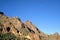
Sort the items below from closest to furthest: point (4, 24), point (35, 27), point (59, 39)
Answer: point (59, 39) → point (4, 24) → point (35, 27)

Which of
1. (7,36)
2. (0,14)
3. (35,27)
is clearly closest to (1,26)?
(7,36)

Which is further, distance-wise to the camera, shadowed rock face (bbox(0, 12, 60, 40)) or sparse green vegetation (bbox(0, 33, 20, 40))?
shadowed rock face (bbox(0, 12, 60, 40))

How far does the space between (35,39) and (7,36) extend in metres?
18.1

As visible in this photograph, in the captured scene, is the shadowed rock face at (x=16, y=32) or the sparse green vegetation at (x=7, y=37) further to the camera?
the shadowed rock face at (x=16, y=32)

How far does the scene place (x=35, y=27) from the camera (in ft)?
424

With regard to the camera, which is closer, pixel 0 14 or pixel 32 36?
pixel 32 36

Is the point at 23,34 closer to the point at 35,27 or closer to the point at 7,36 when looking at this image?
the point at 7,36

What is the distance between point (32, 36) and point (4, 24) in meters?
23.8

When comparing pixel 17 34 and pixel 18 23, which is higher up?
pixel 18 23

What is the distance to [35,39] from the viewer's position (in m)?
90.1

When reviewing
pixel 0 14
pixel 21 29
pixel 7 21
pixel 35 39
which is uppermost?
pixel 0 14

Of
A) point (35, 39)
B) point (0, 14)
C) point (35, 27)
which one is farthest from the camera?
point (35, 27)

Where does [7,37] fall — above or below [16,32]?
below

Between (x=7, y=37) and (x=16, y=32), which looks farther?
(x=16, y=32)
